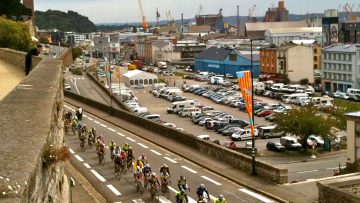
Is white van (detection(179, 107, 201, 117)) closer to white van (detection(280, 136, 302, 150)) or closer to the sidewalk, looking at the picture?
white van (detection(280, 136, 302, 150))

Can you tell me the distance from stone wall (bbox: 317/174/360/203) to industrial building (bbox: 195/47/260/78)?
248 ft

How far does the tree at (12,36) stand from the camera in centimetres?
3985

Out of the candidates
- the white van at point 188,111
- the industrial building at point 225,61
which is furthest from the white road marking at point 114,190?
the industrial building at point 225,61

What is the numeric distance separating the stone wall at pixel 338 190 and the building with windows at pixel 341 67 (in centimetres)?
5519

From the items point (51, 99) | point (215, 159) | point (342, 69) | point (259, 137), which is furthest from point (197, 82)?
point (51, 99)

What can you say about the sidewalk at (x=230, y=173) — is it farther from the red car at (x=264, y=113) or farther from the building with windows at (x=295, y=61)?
the building with windows at (x=295, y=61)

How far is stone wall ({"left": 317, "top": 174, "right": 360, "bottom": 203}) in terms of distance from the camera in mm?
15862

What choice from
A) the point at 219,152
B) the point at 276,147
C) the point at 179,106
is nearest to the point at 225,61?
the point at 179,106

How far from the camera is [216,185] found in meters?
18.1

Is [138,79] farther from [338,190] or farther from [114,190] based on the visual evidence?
[338,190]

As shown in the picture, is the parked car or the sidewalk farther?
Result: the parked car

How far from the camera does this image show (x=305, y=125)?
37.7 metres

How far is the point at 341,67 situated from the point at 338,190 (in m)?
59.8

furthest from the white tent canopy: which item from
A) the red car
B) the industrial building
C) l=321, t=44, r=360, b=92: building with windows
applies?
the red car
